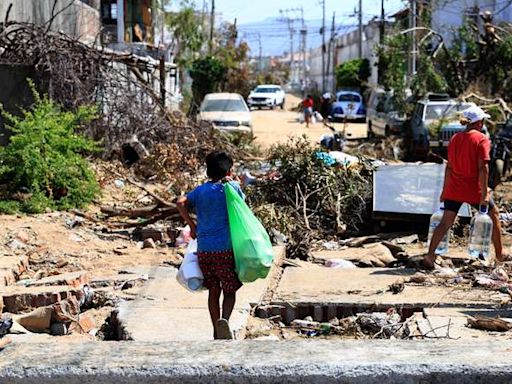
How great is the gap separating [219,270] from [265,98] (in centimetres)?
5254

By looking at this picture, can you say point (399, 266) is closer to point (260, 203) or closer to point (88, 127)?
point (260, 203)

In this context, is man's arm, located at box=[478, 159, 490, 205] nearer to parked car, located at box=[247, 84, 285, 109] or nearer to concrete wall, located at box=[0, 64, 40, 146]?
concrete wall, located at box=[0, 64, 40, 146]

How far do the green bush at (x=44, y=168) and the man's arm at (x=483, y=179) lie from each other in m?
5.96

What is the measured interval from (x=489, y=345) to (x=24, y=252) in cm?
683

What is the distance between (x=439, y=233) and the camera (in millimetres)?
8484

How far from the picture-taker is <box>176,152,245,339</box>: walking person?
551cm

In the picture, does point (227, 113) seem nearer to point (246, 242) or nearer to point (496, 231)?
point (496, 231)

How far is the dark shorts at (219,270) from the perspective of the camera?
18.1 feet

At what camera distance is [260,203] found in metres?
11.3

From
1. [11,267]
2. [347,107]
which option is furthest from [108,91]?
[347,107]

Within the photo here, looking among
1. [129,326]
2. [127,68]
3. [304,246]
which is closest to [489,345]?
[129,326]

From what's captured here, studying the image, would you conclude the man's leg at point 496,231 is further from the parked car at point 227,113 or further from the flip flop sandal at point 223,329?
the parked car at point 227,113

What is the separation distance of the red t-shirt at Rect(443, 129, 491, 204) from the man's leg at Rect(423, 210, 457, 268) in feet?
0.58

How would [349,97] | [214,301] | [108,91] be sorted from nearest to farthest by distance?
[214,301], [108,91], [349,97]
